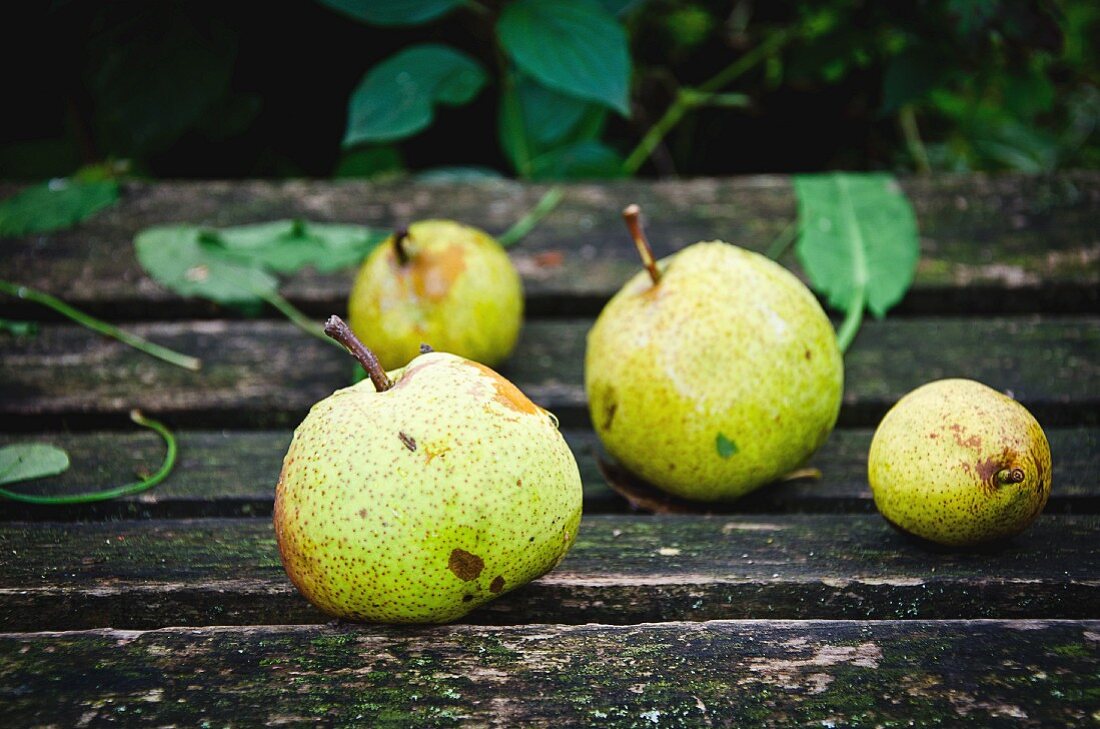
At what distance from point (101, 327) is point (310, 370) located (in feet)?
1.71

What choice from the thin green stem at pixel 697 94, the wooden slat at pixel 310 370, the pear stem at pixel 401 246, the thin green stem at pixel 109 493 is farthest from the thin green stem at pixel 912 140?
the thin green stem at pixel 109 493

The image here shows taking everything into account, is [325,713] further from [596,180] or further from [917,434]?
[596,180]

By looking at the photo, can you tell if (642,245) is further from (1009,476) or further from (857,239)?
(857,239)

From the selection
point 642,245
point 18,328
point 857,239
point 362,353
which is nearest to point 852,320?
point 857,239

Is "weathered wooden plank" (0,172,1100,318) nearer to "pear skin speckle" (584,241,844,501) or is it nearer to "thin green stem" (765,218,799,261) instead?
"thin green stem" (765,218,799,261)

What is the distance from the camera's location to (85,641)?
3.78ft

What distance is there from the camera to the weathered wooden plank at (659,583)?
123 cm

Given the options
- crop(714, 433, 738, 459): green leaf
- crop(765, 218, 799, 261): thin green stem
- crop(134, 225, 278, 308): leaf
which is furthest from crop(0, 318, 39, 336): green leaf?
crop(765, 218, 799, 261): thin green stem

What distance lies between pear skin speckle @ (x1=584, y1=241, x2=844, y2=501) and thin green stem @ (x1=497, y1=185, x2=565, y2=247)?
880mm

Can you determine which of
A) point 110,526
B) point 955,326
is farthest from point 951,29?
point 110,526

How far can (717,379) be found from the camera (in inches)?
58.0

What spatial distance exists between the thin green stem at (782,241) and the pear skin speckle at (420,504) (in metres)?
1.28

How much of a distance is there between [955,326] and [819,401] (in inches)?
29.1

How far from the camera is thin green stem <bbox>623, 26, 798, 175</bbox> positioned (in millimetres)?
3162
